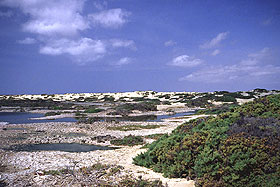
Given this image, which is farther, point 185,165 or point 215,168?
point 185,165

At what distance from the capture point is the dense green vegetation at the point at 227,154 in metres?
7.01

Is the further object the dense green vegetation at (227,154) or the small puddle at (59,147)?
the small puddle at (59,147)

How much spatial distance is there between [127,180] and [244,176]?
12.2 feet

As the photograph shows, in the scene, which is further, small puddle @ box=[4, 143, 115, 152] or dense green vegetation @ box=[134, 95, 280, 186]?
small puddle @ box=[4, 143, 115, 152]

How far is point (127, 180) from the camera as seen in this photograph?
811 cm

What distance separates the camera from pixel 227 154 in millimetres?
7535

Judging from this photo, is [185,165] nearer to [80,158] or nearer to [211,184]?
[211,184]

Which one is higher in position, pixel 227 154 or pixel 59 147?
pixel 227 154

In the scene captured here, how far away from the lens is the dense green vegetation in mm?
7012

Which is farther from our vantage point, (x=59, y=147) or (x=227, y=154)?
(x=59, y=147)

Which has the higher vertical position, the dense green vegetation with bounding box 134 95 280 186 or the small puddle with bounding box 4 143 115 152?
the dense green vegetation with bounding box 134 95 280 186

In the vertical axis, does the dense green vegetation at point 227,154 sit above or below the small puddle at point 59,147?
above

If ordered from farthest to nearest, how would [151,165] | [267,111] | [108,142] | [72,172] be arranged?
1. [108,142]
2. [267,111]
3. [151,165]
4. [72,172]

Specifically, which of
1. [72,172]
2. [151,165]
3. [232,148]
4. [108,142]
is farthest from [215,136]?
[108,142]
